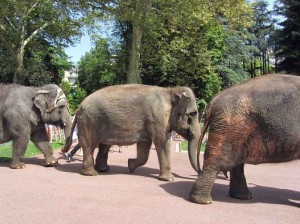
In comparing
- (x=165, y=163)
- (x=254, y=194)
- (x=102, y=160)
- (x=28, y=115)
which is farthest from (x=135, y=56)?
(x=254, y=194)

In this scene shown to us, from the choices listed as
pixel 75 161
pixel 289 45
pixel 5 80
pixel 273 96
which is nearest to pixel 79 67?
pixel 5 80

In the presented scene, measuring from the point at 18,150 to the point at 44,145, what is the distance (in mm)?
882

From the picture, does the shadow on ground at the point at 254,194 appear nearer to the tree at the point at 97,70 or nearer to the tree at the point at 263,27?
the tree at the point at 97,70

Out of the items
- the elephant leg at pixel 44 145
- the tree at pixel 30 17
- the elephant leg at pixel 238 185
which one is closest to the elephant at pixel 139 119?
the elephant leg at pixel 44 145

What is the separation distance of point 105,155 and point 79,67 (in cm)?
5583

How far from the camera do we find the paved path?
5.96 metres

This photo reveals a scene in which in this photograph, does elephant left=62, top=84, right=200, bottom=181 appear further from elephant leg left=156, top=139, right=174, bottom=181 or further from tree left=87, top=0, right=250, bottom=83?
tree left=87, top=0, right=250, bottom=83

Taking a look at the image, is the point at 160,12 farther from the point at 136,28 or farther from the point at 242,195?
the point at 242,195

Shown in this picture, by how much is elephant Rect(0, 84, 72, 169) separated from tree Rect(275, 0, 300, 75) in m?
27.8

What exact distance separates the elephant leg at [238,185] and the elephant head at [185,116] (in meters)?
1.98

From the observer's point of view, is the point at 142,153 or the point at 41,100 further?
the point at 41,100

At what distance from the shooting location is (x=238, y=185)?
7383mm

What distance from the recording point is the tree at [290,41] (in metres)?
34.9

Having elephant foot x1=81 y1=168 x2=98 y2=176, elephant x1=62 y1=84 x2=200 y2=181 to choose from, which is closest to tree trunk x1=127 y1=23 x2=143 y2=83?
elephant x1=62 y1=84 x2=200 y2=181
